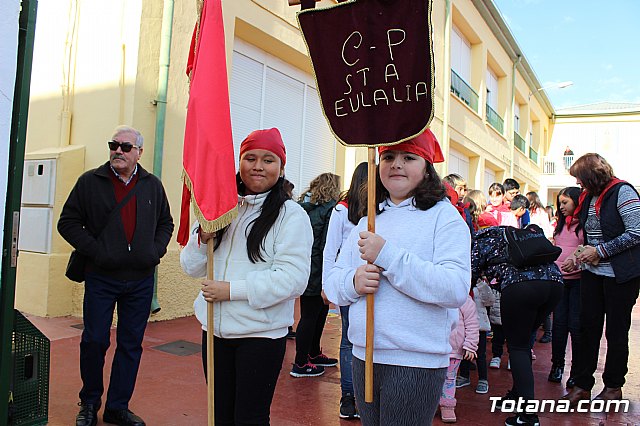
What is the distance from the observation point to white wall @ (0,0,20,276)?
247cm

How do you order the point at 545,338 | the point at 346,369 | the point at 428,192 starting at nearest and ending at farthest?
the point at 428,192, the point at 346,369, the point at 545,338

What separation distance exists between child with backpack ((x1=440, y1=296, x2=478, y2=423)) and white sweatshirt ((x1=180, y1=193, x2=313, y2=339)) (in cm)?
189

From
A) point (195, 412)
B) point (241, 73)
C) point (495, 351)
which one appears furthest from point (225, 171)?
point (241, 73)

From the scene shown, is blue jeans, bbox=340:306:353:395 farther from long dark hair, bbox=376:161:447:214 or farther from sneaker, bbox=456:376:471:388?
long dark hair, bbox=376:161:447:214

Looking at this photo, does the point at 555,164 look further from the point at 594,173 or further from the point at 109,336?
the point at 109,336

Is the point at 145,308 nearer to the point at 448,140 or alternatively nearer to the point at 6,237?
the point at 6,237

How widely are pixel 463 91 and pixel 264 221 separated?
15347mm

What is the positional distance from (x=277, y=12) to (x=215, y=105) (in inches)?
241

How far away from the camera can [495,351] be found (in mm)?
5840

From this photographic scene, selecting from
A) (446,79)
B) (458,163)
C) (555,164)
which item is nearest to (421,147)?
(446,79)

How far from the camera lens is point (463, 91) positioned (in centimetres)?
1658

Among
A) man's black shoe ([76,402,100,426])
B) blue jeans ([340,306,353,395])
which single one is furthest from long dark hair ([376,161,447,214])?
man's black shoe ([76,402,100,426])

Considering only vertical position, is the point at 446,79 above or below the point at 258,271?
above

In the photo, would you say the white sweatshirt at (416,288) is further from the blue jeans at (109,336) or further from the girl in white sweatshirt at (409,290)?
the blue jeans at (109,336)
